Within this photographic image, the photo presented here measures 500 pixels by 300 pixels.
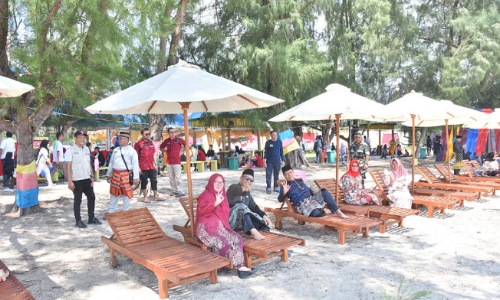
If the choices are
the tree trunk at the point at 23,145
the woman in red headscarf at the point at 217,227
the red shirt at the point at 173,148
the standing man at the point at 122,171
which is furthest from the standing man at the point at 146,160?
the woman in red headscarf at the point at 217,227

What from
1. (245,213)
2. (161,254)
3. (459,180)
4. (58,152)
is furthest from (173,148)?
(459,180)

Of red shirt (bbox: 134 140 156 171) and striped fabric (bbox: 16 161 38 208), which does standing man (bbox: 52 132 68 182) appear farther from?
red shirt (bbox: 134 140 156 171)

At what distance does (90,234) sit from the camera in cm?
642

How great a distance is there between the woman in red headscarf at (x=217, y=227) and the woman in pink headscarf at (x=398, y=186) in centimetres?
418

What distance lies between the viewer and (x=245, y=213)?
5164 mm

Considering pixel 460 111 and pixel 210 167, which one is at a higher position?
pixel 460 111

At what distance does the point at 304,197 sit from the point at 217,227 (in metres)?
2.07

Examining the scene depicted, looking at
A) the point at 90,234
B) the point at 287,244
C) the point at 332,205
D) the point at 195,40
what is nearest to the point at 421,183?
the point at 332,205

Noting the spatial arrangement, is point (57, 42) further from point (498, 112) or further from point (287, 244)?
point (498, 112)

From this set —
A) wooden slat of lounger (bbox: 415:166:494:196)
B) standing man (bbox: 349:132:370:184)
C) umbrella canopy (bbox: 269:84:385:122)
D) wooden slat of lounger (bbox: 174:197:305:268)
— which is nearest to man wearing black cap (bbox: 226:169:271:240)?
wooden slat of lounger (bbox: 174:197:305:268)

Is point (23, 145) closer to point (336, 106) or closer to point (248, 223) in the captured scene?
point (248, 223)

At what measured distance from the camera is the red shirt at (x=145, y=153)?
876cm

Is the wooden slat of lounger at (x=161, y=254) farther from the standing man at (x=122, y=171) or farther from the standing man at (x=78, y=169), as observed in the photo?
the standing man at (x=78, y=169)

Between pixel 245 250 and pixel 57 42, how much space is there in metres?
5.07
